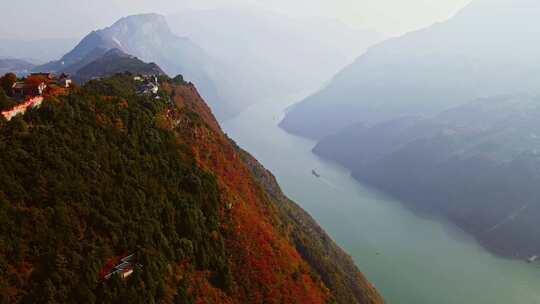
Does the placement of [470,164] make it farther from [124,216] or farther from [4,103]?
[4,103]

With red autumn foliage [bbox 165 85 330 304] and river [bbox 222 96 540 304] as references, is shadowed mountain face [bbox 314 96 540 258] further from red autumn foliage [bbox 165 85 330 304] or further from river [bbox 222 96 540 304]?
red autumn foliage [bbox 165 85 330 304]

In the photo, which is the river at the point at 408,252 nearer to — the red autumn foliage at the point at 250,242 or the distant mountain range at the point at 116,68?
the red autumn foliage at the point at 250,242

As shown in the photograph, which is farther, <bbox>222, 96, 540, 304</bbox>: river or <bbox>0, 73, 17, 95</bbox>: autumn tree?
<bbox>222, 96, 540, 304</bbox>: river

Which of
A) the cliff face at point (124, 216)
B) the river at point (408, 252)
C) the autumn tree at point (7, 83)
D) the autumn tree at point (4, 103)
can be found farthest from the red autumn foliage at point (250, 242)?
the river at point (408, 252)

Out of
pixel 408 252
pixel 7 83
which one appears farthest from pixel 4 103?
pixel 408 252

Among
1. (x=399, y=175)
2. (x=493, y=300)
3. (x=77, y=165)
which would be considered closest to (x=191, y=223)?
(x=77, y=165)

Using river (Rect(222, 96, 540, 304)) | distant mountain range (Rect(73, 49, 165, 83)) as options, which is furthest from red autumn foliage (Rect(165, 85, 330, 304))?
distant mountain range (Rect(73, 49, 165, 83))
